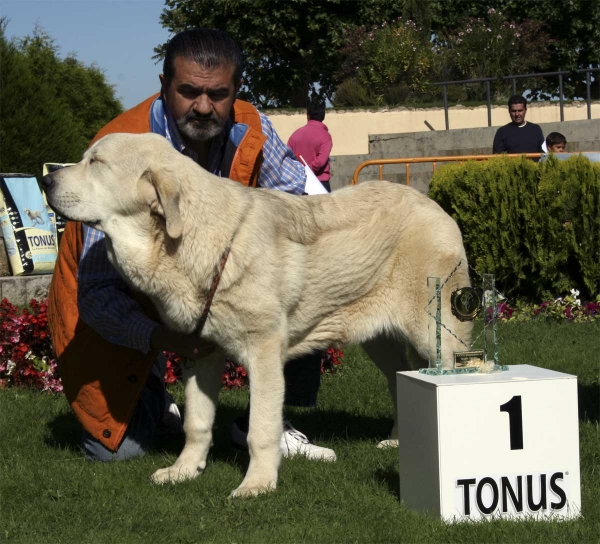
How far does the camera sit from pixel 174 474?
176 inches

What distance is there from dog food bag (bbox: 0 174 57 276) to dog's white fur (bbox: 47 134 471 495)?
22.7 feet

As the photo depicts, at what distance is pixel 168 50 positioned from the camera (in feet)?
15.4

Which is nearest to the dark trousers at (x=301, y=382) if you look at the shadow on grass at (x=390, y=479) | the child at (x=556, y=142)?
the shadow on grass at (x=390, y=479)

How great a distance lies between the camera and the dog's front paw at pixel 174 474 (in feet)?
14.6

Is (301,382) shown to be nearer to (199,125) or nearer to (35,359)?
(199,125)

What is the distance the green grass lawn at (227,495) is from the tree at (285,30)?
2717 cm

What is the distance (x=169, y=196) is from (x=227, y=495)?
1457 millimetres

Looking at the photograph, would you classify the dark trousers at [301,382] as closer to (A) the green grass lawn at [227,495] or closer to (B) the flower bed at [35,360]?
(A) the green grass lawn at [227,495]

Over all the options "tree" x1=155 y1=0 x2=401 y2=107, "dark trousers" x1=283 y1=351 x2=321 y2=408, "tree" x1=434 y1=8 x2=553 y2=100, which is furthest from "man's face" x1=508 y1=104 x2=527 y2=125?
"tree" x1=155 y1=0 x2=401 y2=107

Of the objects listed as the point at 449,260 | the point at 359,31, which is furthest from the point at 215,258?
the point at 359,31

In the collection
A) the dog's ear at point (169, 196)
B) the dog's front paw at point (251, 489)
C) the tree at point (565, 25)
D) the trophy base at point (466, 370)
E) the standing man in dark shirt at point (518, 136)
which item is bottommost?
the dog's front paw at point (251, 489)

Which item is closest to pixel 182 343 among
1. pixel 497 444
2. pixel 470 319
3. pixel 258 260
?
pixel 258 260

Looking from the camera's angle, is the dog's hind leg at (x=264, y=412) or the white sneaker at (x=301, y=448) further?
the white sneaker at (x=301, y=448)

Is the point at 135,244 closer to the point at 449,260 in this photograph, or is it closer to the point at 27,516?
the point at 27,516
